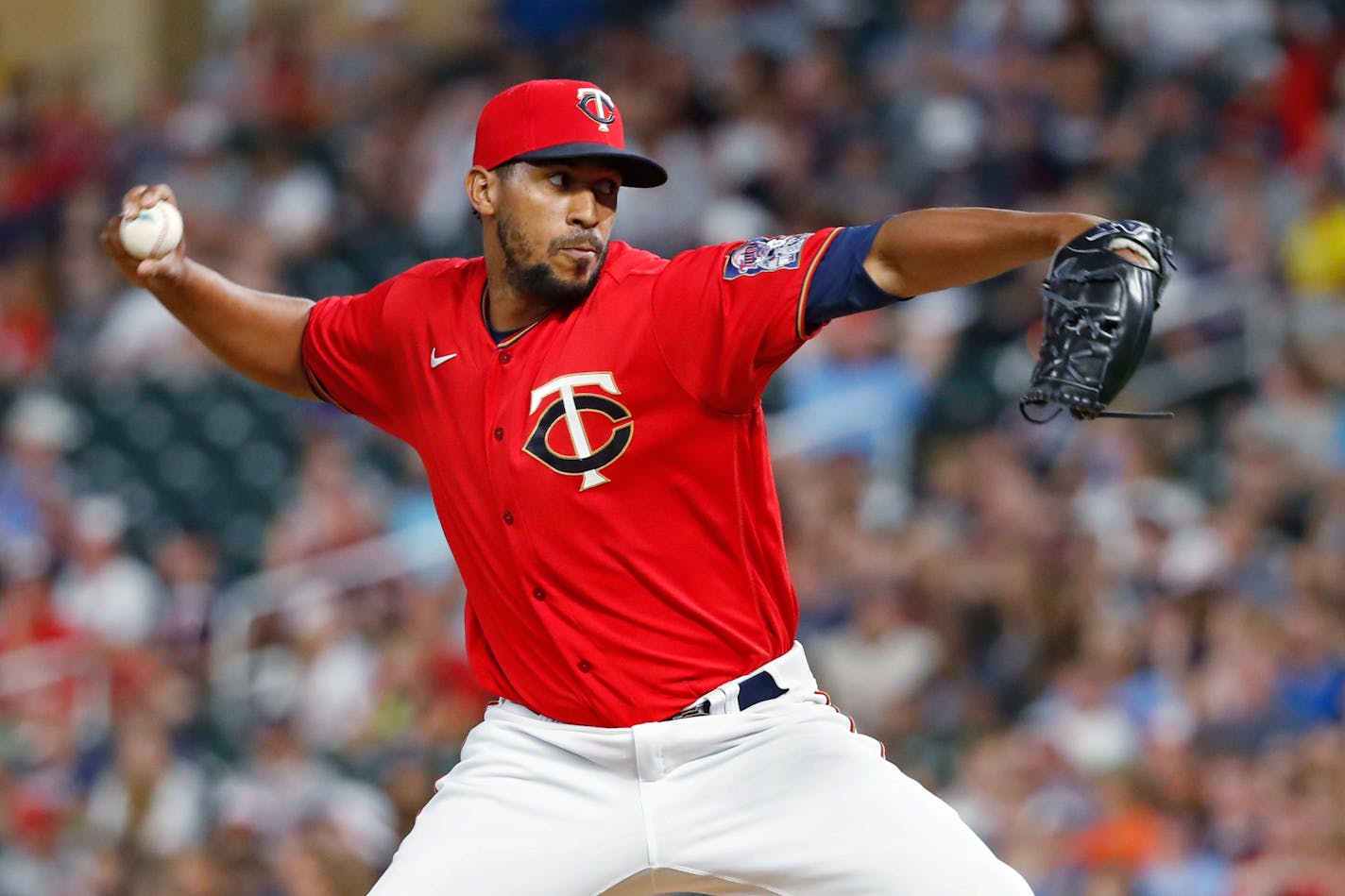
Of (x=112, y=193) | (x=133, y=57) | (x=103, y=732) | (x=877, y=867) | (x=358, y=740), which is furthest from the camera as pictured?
(x=133, y=57)

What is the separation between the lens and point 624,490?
3.54 metres

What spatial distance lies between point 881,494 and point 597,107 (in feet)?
14.6

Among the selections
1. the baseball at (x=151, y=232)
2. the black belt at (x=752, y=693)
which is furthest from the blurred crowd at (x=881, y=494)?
the baseball at (x=151, y=232)

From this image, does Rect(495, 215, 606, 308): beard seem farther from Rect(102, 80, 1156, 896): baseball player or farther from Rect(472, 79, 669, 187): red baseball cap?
Rect(472, 79, 669, 187): red baseball cap

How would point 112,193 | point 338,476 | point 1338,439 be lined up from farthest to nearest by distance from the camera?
point 112,193, point 338,476, point 1338,439

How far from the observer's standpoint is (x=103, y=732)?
8703 millimetres

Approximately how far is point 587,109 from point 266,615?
5.88 meters

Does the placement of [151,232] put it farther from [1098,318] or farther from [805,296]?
[1098,318]

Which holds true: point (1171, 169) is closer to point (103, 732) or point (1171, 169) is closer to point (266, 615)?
point (266, 615)

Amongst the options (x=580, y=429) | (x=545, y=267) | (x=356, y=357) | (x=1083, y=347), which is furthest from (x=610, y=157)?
(x=1083, y=347)

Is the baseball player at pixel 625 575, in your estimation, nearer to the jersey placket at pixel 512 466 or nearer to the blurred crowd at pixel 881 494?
the jersey placket at pixel 512 466

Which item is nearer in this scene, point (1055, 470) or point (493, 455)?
point (493, 455)


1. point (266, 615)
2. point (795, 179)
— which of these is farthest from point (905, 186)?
point (266, 615)

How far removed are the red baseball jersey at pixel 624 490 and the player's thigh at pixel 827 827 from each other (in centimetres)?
19
